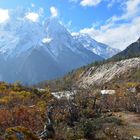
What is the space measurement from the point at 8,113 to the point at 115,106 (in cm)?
1689

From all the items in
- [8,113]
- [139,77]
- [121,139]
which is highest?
[139,77]

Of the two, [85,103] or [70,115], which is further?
[85,103]

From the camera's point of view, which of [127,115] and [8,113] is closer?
[8,113]

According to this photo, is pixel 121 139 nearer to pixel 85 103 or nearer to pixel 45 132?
pixel 45 132

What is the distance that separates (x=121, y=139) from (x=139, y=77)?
155 metres

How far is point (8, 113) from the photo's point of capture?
24094 mm

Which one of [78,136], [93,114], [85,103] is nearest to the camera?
[78,136]

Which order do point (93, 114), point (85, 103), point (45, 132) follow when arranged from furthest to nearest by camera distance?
1. point (85, 103)
2. point (93, 114)
3. point (45, 132)

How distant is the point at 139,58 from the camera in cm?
19525

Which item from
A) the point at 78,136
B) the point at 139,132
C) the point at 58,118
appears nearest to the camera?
the point at 78,136

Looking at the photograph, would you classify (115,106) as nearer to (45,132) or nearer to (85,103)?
(85,103)

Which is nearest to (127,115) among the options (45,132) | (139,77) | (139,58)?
(45,132)

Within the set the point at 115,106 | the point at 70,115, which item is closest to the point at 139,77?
the point at 115,106

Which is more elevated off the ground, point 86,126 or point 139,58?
point 139,58
